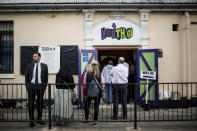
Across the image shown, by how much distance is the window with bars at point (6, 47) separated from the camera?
9.76m

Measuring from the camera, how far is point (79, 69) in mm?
9055

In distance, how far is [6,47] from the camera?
9.85 meters

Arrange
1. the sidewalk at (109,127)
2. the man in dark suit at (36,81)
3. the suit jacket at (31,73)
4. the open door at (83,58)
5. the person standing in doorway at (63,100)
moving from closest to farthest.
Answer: the sidewalk at (109,127)
the person standing in doorway at (63,100)
the man in dark suit at (36,81)
the suit jacket at (31,73)
the open door at (83,58)

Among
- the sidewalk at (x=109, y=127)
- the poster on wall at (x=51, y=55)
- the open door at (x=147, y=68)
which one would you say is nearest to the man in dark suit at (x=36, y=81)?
the sidewalk at (x=109, y=127)

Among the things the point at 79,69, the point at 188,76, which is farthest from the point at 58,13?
the point at 188,76

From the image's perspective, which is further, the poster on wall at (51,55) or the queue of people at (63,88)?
the poster on wall at (51,55)

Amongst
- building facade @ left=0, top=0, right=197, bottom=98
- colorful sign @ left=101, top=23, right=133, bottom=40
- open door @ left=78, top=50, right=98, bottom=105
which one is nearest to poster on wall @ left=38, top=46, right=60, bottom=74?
building facade @ left=0, top=0, right=197, bottom=98

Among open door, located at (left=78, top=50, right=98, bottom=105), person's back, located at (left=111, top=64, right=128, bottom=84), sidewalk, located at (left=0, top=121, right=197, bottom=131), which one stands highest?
open door, located at (left=78, top=50, right=98, bottom=105)

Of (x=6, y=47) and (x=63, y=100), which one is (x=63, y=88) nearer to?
(x=63, y=100)

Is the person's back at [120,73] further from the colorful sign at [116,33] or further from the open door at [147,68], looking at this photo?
the colorful sign at [116,33]

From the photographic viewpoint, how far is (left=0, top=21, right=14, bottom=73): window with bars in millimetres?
9758

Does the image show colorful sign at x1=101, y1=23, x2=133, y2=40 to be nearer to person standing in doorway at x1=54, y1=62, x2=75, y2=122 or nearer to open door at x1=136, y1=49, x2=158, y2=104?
open door at x1=136, y1=49, x2=158, y2=104

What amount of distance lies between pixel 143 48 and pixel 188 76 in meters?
2.21

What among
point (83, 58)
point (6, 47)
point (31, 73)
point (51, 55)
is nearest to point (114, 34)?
point (83, 58)
